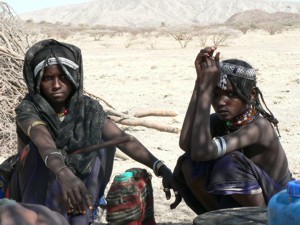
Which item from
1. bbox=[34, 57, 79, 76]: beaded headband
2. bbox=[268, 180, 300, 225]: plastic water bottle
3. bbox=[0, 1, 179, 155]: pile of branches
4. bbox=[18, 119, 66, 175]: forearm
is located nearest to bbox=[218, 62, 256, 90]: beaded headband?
bbox=[34, 57, 79, 76]: beaded headband

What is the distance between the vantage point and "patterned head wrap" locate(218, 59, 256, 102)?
3457mm

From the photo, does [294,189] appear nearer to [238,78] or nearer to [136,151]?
[238,78]

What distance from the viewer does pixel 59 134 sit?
3.46 m

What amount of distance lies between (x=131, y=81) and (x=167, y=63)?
3904 millimetres

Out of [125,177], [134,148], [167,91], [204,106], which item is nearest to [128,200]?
[125,177]

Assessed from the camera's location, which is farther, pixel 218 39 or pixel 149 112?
pixel 218 39

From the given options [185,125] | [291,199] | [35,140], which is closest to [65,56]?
[35,140]

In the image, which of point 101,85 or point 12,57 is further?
point 101,85

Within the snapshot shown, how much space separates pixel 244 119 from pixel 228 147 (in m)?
0.27

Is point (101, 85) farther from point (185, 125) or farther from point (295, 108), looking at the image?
point (185, 125)

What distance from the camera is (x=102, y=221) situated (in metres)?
4.39

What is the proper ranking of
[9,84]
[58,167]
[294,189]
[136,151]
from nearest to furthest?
[294,189] → [58,167] → [136,151] → [9,84]

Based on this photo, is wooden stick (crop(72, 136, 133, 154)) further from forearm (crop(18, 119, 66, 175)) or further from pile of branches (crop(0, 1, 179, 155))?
pile of branches (crop(0, 1, 179, 155))

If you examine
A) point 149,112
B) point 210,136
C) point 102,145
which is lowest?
point 149,112
